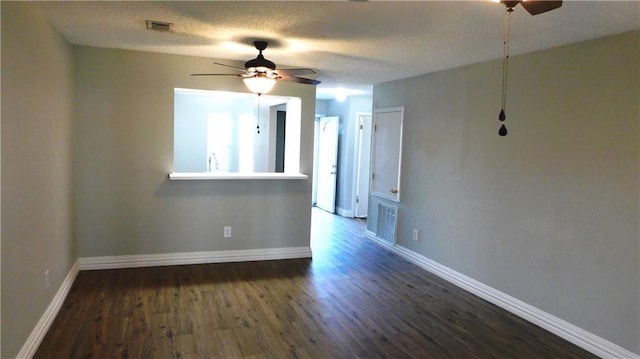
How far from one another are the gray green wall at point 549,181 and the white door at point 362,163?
9.33 feet

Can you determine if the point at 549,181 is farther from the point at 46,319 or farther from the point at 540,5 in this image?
the point at 46,319

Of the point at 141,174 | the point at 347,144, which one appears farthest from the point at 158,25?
the point at 347,144

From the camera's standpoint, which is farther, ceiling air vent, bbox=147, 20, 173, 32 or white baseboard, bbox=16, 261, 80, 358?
ceiling air vent, bbox=147, 20, 173, 32

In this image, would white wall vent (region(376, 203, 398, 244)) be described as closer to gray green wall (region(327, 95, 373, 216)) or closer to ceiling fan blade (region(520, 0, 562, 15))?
gray green wall (region(327, 95, 373, 216))

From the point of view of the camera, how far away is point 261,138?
7.32 m

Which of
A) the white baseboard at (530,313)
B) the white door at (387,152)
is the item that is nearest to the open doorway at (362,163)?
the white door at (387,152)

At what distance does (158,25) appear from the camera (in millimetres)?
3133

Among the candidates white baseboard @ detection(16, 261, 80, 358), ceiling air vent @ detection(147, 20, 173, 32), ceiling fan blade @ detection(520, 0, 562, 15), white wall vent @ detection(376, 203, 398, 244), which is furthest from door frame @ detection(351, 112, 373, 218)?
ceiling fan blade @ detection(520, 0, 562, 15)

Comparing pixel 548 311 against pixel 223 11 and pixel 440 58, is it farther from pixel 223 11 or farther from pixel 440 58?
pixel 223 11

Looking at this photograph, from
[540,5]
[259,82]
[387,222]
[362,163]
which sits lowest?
[387,222]

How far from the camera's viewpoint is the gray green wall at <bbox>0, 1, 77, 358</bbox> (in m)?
2.26

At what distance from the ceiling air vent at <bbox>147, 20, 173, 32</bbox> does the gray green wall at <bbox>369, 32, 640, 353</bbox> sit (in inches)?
116

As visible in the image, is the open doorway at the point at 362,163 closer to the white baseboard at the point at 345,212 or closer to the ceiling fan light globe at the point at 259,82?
the white baseboard at the point at 345,212

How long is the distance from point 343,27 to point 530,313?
113 inches
